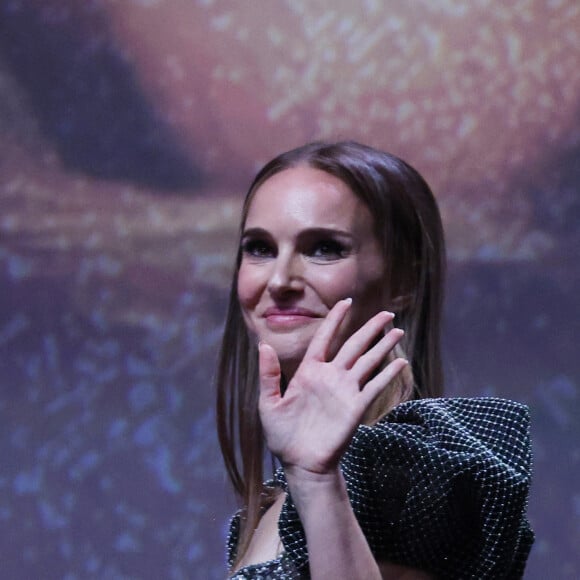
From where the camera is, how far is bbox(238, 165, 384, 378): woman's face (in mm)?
1189

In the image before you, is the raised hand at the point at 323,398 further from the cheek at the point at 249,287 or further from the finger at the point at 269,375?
Result: the cheek at the point at 249,287

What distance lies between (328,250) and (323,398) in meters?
0.33

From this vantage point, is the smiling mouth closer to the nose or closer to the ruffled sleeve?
the nose

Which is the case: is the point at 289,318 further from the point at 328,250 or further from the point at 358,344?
the point at 358,344

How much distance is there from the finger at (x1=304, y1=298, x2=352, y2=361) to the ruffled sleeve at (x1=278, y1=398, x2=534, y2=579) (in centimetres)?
12

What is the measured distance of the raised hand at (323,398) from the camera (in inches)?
35.9

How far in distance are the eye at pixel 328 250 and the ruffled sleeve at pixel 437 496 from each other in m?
0.24

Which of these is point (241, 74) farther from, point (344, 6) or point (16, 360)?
point (16, 360)

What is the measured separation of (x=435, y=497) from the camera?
3.25ft

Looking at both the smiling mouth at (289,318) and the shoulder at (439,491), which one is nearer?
the shoulder at (439,491)

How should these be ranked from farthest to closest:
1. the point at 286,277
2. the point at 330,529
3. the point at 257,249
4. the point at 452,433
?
the point at 257,249 → the point at 286,277 → the point at 452,433 → the point at 330,529

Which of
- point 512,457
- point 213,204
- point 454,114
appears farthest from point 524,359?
point 512,457

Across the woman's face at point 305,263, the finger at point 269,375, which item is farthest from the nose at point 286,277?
the finger at point 269,375

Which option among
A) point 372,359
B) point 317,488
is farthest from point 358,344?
point 317,488
